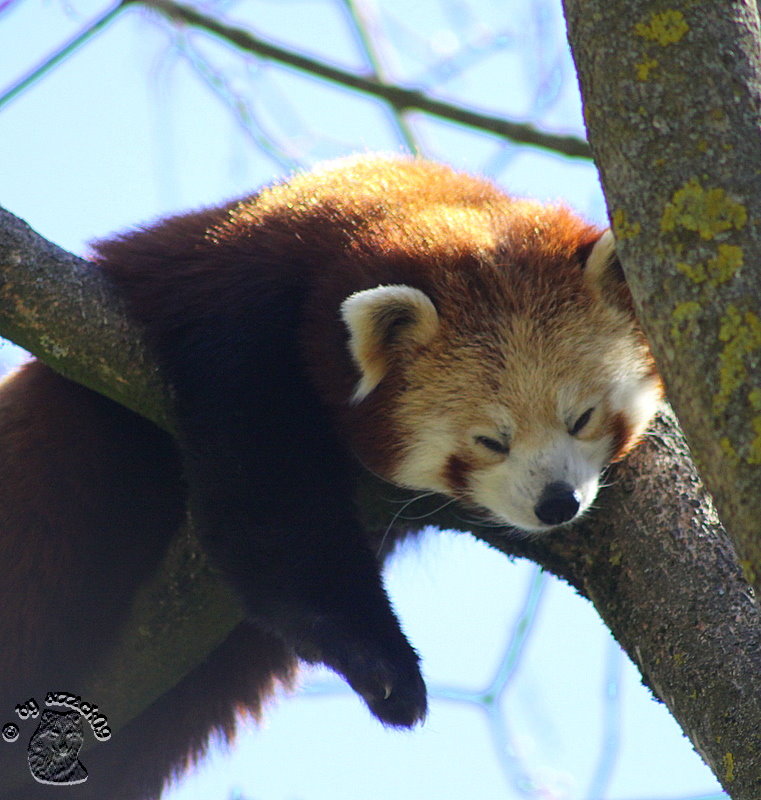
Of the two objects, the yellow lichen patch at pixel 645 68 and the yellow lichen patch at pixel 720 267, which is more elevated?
the yellow lichen patch at pixel 645 68

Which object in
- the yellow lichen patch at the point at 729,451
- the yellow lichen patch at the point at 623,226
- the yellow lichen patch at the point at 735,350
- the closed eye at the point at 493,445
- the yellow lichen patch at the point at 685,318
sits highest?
the yellow lichen patch at the point at 623,226

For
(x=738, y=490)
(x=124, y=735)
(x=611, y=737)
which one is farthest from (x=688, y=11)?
(x=611, y=737)

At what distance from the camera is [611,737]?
5066 mm

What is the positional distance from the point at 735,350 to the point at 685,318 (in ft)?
0.37

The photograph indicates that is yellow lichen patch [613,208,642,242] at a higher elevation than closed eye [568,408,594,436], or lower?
higher

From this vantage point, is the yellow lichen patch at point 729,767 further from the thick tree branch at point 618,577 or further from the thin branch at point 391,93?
the thin branch at point 391,93

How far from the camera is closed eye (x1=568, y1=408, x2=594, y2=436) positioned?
11.6 ft

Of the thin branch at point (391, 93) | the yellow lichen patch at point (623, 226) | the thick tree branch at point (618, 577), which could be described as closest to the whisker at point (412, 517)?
the thick tree branch at point (618, 577)

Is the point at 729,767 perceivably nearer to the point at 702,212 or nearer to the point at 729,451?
the point at 729,451

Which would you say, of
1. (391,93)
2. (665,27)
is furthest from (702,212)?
(391,93)

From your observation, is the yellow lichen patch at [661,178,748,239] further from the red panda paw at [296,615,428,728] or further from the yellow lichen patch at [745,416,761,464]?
the red panda paw at [296,615,428,728]

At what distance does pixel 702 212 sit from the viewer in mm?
1889

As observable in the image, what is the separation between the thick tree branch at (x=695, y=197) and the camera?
182 cm

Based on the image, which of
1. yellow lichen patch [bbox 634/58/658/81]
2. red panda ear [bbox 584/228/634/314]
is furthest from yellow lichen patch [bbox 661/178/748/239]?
red panda ear [bbox 584/228/634/314]
